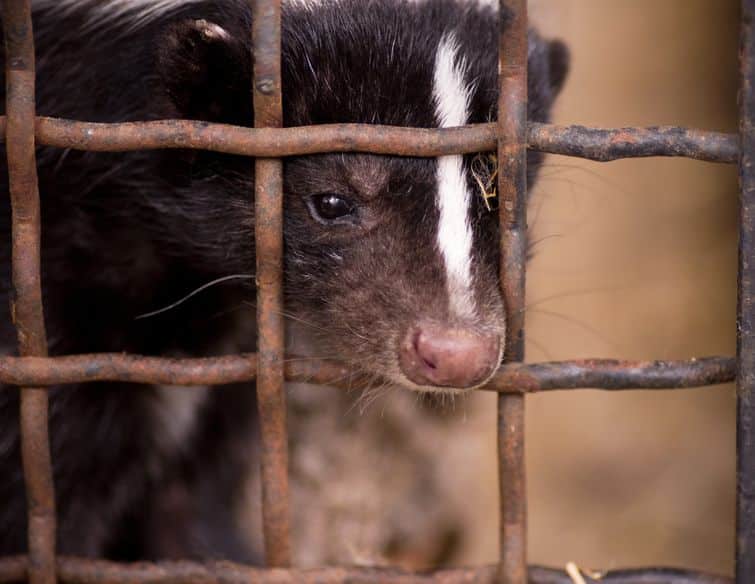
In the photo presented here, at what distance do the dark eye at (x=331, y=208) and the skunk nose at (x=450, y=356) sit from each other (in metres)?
0.25

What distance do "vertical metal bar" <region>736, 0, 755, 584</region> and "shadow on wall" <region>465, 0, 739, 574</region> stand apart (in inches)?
54.2

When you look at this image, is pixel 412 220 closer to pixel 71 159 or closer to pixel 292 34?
pixel 292 34

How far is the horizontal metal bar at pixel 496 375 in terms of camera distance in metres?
1.71

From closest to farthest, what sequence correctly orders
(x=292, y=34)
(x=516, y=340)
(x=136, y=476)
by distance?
(x=516, y=340) < (x=292, y=34) < (x=136, y=476)

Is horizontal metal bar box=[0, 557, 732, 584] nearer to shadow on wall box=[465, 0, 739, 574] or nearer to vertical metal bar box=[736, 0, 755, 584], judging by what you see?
vertical metal bar box=[736, 0, 755, 584]

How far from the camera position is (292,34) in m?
1.87

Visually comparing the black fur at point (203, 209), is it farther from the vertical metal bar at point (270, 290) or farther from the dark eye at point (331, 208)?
the vertical metal bar at point (270, 290)

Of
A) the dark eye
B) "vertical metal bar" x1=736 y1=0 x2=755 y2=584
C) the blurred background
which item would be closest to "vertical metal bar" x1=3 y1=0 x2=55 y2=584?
the dark eye

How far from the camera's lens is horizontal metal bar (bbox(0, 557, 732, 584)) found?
1.78 m

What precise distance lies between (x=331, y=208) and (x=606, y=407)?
1946mm

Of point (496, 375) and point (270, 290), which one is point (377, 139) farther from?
point (496, 375)

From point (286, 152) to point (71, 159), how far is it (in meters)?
0.58

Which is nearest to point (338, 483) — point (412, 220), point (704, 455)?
point (704, 455)

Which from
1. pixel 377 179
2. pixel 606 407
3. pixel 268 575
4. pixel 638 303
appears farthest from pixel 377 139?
pixel 606 407
